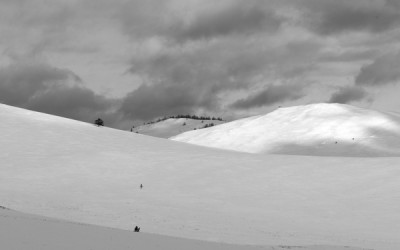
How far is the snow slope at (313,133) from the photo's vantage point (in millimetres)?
91500

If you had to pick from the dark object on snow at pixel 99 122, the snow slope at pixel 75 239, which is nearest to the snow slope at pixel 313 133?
the dark object on snow at pixel 99 122

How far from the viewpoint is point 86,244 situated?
51.9ft

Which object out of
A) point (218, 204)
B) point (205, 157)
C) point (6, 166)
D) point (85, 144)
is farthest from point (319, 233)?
point (85, 144)

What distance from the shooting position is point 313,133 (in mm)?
100125

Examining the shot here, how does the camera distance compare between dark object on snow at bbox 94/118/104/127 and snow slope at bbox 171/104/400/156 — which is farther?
snow slope at bbox 171/104/400/156

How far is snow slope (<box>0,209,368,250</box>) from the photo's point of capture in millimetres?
15242

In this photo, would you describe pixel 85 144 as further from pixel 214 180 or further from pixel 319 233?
pixel 319 233

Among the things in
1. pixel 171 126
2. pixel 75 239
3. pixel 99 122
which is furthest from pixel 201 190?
Result: pixel 171 126

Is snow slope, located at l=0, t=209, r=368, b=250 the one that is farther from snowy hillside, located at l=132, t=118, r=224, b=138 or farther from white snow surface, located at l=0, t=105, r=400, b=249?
snowy hillside, located at l=132, t=118, r=224, b=138

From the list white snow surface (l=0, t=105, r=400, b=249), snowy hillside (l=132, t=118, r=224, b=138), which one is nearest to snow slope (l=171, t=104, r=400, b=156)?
snowy hillside (l=132, t=118, r=224, b=138)

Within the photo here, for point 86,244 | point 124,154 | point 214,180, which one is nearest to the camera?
point 86,244

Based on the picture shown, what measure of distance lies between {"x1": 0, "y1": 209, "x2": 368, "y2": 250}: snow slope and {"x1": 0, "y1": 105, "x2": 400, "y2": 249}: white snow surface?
7349 mm

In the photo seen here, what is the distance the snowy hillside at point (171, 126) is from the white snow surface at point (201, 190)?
280 feet

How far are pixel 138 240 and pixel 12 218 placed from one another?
429cm
